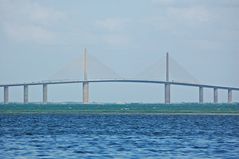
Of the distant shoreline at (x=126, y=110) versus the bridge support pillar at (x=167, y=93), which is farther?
the bridge support pillar at (x=167, y=93)

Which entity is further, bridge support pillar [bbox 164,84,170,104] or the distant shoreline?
bridge support pillar [bbox 164,84,170,104]

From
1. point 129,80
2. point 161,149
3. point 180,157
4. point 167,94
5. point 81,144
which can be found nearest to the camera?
point 180,157

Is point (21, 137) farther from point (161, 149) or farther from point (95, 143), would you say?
point (161, 149)

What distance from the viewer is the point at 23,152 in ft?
126

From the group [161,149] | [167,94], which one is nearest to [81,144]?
[161,149]

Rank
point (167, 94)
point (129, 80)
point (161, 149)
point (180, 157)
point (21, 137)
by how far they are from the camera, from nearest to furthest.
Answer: point (180, 157) < point (161, 149) < point (21, 137) < point (129, 80) < point (167, 94)

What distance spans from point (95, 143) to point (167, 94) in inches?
4333

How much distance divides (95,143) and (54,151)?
6.42 meters

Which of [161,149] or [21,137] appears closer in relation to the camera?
[161,149]

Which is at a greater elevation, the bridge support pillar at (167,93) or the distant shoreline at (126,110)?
the bridge support pillar at (167,93)

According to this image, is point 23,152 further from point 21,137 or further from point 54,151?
point 21,137

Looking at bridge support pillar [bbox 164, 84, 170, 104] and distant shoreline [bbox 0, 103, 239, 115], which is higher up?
bridge support pillar [bbox 164, 84, 170, 104]

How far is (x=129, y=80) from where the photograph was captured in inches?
5679

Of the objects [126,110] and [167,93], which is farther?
[167,93]
